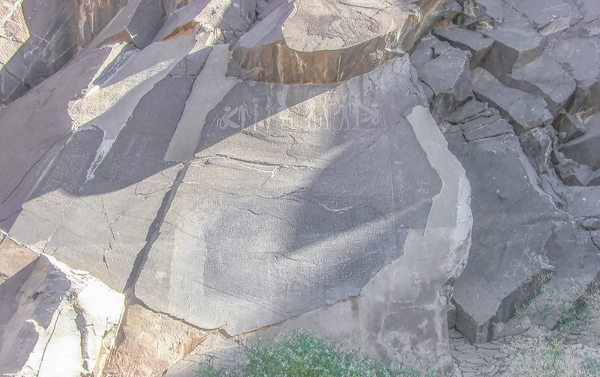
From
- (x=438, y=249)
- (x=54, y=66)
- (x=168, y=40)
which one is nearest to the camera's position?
(x=438, y=249)

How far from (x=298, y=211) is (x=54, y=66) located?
3.37 metres

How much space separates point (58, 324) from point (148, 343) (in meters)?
0.53

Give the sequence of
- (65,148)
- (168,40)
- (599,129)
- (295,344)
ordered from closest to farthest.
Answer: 1. (295,344)
2. (65,148)
3. (168,40)
4. (599,129)

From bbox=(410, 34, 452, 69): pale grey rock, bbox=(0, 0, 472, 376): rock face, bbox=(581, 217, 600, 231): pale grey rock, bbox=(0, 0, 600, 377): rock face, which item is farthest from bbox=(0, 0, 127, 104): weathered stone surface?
bbox=(581, 217, 600, 231): pale grey rock

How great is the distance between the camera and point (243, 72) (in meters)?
4.46

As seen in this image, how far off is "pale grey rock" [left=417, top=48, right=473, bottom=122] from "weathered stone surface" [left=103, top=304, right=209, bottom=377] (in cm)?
296

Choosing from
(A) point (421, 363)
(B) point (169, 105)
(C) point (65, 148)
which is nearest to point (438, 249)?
(A) point (421, 363)

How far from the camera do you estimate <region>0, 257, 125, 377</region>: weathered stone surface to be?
10.4 feet

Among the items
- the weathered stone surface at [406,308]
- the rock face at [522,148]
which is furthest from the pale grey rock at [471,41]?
the weathered stone surface at [406,308]

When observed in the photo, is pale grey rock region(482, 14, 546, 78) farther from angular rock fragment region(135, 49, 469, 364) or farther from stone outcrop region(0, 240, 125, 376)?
stone outcrop region(0, 240, 125, 376)

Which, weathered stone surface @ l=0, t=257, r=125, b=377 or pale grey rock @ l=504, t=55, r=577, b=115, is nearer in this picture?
weathered stone surface @ l=0, t=257, r=125, b=377

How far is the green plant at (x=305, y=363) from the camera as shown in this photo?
10.4ft

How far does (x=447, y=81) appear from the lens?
516cm

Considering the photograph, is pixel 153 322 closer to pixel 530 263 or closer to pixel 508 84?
pixel 530 263
